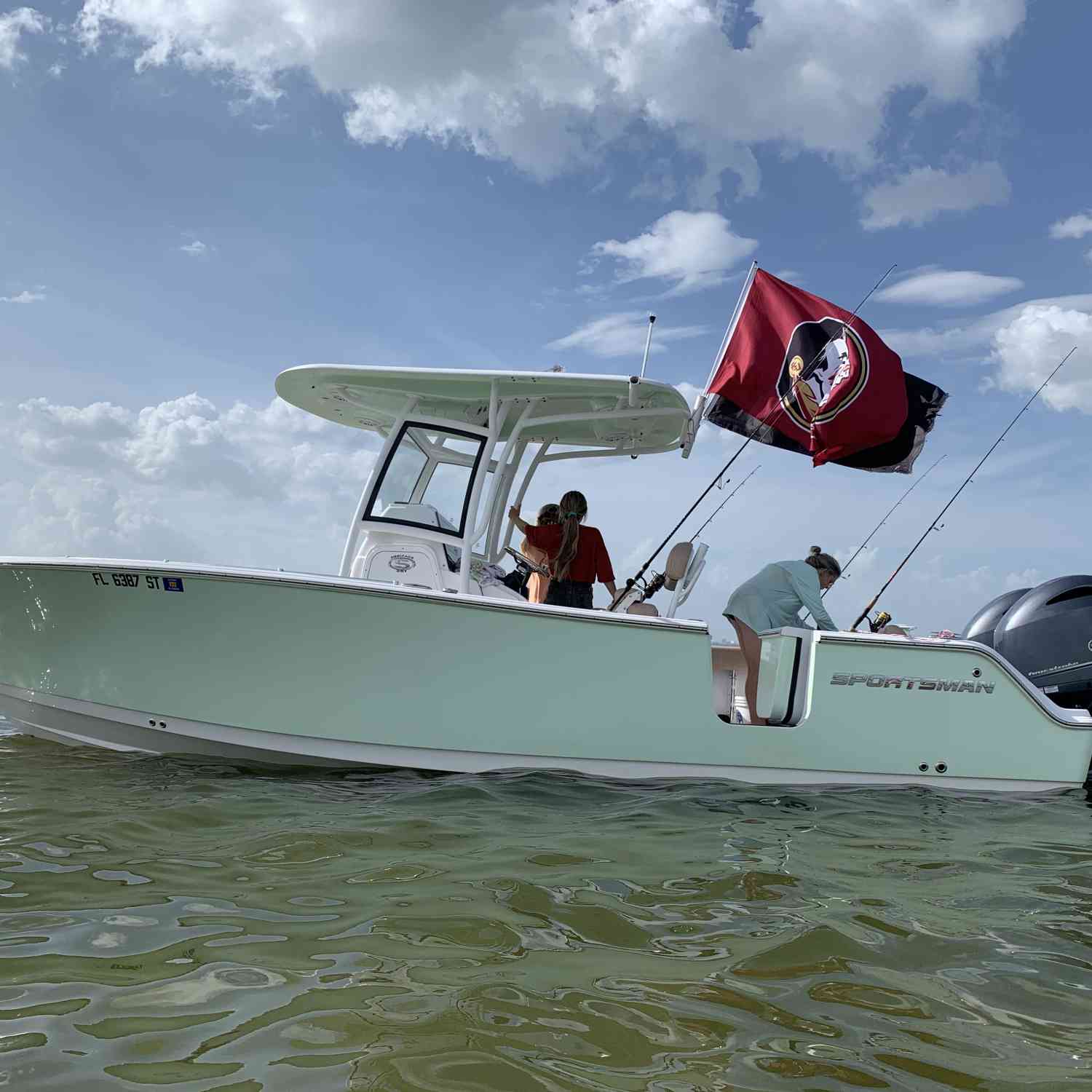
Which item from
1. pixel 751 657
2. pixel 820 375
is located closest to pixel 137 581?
pixel 751 657

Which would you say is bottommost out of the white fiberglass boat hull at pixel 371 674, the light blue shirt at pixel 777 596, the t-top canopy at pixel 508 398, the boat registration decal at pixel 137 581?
the white fiberglass boat hull at pixel 371 674

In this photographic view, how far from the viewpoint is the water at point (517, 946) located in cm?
223

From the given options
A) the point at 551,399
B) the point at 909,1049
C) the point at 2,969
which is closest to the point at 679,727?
the point at 551,399

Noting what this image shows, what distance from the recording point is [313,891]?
3.54 meters

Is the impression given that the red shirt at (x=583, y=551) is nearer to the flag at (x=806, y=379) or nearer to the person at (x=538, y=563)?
the person at (x=538, y=563)

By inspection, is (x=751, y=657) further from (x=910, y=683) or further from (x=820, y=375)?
(x=820, y=375)

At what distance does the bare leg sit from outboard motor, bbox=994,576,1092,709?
8.79ft

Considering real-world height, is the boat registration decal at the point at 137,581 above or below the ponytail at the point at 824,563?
below

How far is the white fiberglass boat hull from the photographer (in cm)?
579

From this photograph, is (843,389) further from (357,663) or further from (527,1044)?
(527,1044)

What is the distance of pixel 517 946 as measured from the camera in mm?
3020

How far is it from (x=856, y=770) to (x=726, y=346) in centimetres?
344

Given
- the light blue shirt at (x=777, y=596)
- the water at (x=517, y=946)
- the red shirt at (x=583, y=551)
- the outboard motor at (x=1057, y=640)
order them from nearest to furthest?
the water at (x=517, y=946), the light blue shirt at (x=777, y=596), the red shirt at (x=583, y=551), the outboard motor at (x=1057, y=640)

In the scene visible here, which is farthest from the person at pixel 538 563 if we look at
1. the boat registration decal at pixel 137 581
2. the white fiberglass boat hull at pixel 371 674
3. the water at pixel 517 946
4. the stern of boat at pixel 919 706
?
the boat registration decal at pixel 137 581
